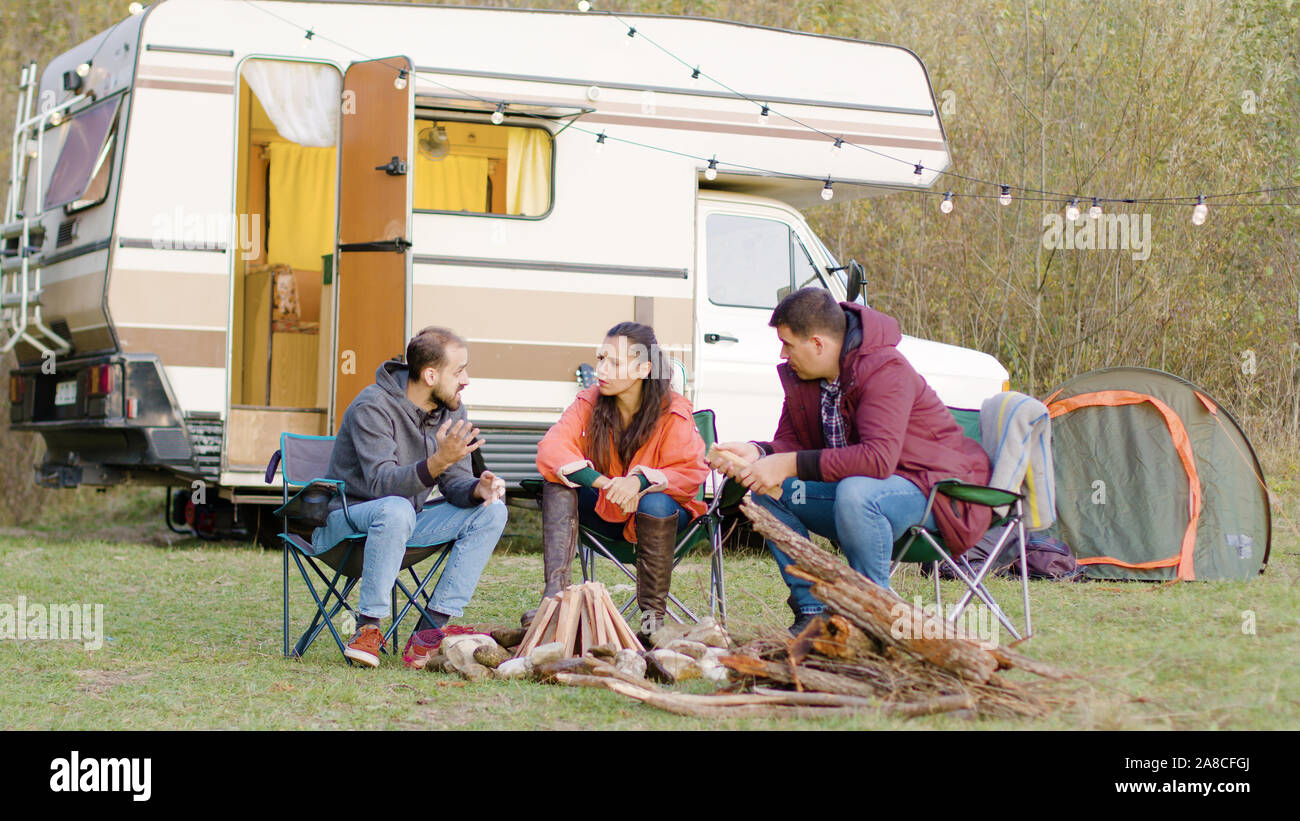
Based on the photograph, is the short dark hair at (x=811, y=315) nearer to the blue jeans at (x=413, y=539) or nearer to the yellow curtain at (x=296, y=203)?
the blue jeans at (x=413, y=539)

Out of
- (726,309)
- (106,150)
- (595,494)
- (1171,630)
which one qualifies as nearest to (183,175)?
(106,150)

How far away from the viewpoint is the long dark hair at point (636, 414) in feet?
14.2

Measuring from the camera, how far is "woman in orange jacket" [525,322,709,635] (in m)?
4.17

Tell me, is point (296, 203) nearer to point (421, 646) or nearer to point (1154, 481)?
point (421, 646)

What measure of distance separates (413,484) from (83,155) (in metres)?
3.75

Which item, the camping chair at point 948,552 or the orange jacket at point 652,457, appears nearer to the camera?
the camping chair at point 948,552

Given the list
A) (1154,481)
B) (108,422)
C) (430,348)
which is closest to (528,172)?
(108,422)

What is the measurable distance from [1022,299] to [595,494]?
6.37 m

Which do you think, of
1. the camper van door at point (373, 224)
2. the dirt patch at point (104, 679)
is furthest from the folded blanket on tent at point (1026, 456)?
the camper van door at point (373, 224)

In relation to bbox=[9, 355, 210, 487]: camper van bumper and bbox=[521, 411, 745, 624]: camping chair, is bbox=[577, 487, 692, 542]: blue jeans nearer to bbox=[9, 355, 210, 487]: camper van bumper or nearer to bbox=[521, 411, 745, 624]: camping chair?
bbox=[521, 411, 745, 624]: camping chair

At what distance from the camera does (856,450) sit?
3.91m

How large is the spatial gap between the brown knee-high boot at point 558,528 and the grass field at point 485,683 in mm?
419

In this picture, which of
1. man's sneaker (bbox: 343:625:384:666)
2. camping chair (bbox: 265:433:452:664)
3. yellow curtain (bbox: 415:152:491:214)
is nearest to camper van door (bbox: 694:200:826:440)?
yellow curtain (bbox: 415:152:491:214)
